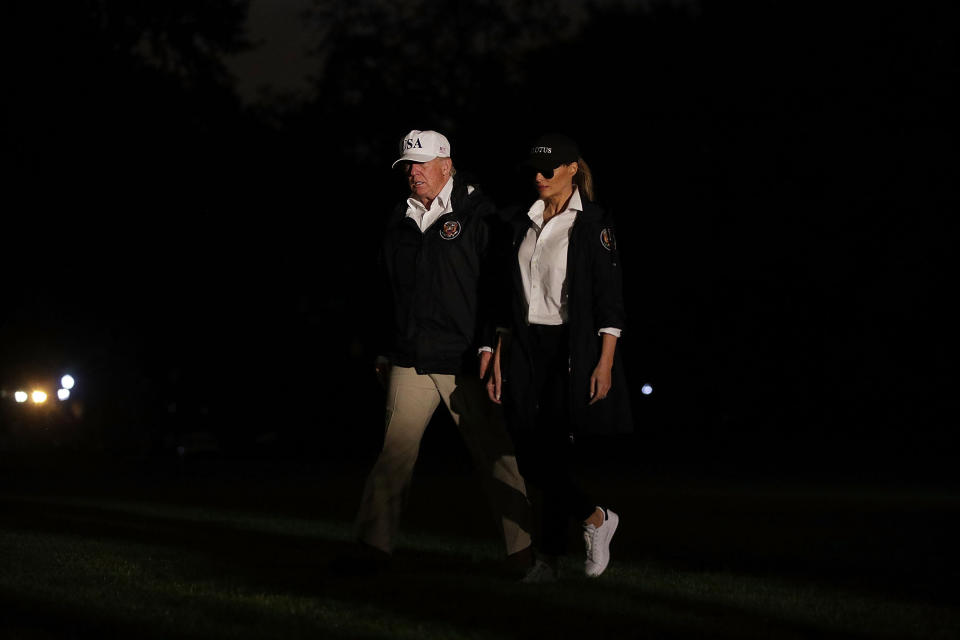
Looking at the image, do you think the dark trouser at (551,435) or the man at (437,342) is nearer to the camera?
the dark trouser at (551,435)

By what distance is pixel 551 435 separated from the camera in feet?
24.1

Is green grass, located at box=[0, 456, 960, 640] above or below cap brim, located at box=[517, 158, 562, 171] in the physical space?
below

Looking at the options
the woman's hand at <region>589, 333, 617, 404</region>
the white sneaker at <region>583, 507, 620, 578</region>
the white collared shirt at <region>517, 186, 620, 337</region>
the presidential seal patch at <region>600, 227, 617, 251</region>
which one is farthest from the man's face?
the white sneaker at <region>583, 507, 620, 578</region>

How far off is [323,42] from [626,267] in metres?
12.2

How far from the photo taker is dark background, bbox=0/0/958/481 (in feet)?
123

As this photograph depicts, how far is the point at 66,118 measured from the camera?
36719 millimetres

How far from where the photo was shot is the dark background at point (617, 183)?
3753cm

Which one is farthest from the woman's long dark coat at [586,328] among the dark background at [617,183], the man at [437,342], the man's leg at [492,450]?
the dark background at [617,183]

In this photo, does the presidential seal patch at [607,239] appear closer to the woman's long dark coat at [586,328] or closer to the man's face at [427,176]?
the woman's long dark coat at [586,328]

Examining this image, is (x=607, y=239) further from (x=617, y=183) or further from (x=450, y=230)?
(x=617, y=183)

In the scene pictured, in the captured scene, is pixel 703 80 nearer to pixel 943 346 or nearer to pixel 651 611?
pixel 943 346

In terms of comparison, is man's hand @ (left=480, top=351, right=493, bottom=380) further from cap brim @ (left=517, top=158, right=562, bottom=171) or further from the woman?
cap brim @ (left=517, top=158, right=562, bottom=171)

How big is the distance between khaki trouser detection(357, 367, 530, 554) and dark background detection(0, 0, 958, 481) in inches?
905

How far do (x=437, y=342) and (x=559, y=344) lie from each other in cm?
67
